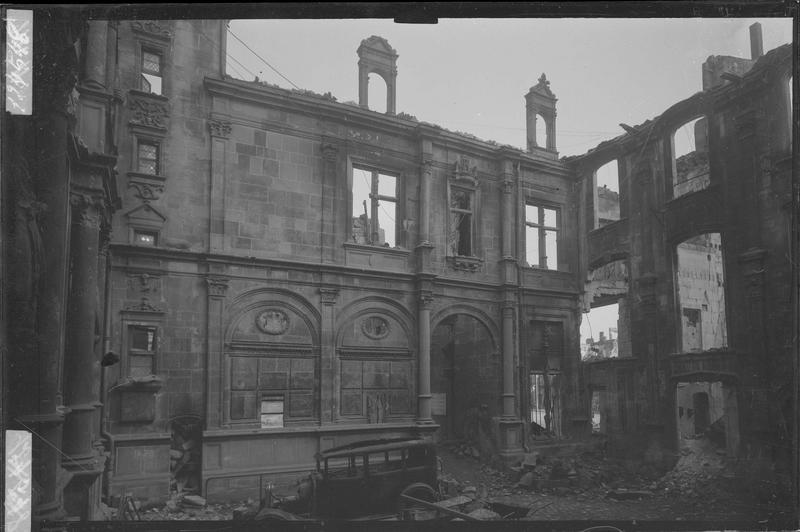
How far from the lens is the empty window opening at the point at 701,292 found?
681 cm

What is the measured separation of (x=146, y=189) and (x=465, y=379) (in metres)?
4.87

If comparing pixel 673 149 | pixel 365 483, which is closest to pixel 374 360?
pixel 365 483

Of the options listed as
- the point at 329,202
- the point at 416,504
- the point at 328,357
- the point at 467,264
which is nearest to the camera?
the point at 416,504

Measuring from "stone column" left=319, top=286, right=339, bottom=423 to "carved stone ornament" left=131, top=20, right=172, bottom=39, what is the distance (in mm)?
3386

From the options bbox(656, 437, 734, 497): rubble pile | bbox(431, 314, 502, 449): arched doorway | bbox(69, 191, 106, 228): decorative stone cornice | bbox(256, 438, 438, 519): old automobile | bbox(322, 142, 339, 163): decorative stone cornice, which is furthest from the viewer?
bbox(431, 314, 502, 449): arched doorway

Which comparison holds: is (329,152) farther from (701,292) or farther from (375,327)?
(701,292)

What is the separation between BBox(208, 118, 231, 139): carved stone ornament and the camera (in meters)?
6.40

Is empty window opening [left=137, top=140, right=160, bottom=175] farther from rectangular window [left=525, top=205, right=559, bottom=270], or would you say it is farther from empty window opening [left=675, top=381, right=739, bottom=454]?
empty window opening [left=675, top=381, right=739, bottom=454]

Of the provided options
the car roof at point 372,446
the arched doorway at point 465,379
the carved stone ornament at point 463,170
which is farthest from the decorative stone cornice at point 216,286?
the carved stone ornament at point 463,170

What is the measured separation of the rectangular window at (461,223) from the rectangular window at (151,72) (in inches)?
156

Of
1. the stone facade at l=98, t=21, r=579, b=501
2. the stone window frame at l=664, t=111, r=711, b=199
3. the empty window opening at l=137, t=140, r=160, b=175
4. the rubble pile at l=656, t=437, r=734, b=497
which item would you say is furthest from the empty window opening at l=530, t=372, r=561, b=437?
the empty window opening at l=137, t=140, r=160, b=175

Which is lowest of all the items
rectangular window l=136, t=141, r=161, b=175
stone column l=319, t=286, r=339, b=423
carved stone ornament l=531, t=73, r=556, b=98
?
stone column l=319, t=286, r=339, b=423

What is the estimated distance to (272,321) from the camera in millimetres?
6453

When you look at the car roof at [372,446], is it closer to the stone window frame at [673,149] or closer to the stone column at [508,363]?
the stone column at [508,363]
